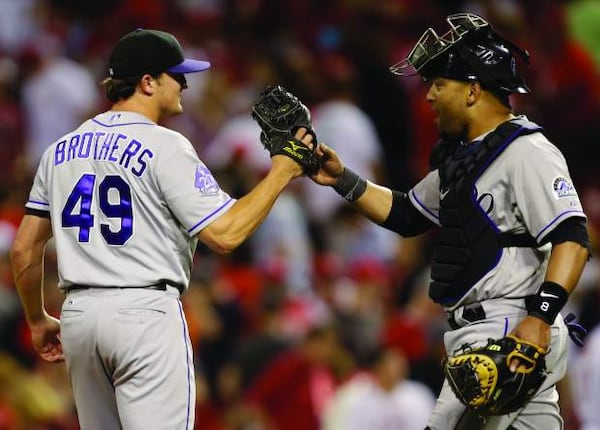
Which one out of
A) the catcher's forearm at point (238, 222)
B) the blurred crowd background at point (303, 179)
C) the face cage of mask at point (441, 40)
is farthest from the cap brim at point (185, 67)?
the blurred crowd background at point (303, 179)

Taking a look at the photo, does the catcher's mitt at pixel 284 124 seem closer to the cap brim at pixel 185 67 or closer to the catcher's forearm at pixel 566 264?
the cap brim at pixel 185 67

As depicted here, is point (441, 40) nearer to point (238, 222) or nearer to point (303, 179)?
point (238, 222)

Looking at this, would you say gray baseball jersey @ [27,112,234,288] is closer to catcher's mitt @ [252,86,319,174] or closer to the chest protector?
catcher's mitt @ [252,86,319,174]

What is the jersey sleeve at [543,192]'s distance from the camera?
5.18 metres

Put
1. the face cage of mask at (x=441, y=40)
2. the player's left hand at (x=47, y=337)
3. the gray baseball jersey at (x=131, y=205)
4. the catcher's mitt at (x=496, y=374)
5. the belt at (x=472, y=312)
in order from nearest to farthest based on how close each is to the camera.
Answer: the catcher's mitt at (x=496, y=374) → the gray baseball jersey at (x=131, y=205) → the belt at (x=472, y=312) → the face cage of mask at (x=441, y=40) → the player's left hand at (x=47, y=337)

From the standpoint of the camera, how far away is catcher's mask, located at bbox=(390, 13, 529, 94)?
18.0 ft

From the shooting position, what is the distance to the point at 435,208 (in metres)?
5.86

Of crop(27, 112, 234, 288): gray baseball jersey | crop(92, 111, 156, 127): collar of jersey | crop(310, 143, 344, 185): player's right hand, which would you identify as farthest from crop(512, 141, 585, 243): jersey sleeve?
crop(92, 111, 156, 127): collar of jersey

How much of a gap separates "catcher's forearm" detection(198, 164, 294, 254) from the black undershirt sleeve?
784 millimetres

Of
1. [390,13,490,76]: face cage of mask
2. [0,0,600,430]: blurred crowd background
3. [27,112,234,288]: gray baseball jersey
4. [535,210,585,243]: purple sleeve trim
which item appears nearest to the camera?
[535,210,585,243]: purple sleeve trim

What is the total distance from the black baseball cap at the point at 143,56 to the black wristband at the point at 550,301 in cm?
158

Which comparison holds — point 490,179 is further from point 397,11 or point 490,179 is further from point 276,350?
point 397,11

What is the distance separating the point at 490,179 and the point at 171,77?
4.17 ft

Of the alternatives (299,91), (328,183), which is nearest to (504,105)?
(328,183)
